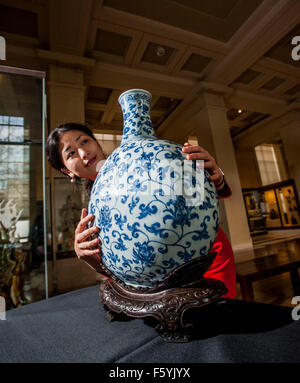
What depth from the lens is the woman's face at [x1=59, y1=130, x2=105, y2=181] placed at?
573 millimetres

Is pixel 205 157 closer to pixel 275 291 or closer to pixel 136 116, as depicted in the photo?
pixel 136 116

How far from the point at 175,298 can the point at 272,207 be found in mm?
8694

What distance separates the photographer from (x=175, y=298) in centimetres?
33

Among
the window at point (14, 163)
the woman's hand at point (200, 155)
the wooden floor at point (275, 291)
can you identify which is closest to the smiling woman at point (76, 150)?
the woman's hand at point (200, 155)

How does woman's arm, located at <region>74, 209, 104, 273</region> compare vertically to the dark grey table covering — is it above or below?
above

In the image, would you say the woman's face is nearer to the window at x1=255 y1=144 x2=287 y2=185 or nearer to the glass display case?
the glass display case

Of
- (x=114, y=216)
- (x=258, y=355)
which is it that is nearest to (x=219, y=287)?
(x=258, y=355)

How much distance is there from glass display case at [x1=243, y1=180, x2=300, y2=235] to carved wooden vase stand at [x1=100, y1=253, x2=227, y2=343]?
7.55 metres

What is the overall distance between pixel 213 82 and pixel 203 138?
1.08 m

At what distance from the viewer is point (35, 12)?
2568mm

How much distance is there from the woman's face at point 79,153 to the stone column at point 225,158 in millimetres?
3678

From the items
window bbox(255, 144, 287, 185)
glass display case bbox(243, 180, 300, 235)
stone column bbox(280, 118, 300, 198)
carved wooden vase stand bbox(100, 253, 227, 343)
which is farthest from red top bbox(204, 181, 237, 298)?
window bbox(255, 144, 287, 185)

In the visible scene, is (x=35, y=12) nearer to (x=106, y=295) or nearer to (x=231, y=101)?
(x=106, y=295)
